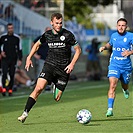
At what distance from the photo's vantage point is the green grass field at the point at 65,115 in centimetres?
1191

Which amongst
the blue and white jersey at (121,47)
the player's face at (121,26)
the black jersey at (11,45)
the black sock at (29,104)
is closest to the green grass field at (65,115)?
the black sock at (29,104)

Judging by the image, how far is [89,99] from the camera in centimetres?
1930

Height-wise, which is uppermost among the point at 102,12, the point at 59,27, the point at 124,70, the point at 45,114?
the point at 59,27

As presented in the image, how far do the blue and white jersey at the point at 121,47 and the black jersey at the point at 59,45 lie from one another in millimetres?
1515

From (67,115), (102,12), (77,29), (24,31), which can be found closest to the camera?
(67,115)

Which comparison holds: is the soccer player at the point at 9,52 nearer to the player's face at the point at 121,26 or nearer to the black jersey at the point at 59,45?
the player's face at the point at 121,26

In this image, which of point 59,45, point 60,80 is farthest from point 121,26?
point 60,80

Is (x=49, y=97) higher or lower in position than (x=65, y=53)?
lower

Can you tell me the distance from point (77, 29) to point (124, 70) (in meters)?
26.2

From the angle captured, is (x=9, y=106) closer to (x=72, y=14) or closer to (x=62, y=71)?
(x=62, y=71)

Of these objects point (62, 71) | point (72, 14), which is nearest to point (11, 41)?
point (62, 71)

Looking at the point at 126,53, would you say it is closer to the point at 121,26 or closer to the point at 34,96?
the point at 121,26

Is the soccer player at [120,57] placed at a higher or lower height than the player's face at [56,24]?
lower

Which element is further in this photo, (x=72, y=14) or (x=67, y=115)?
(x=72, y=14)
